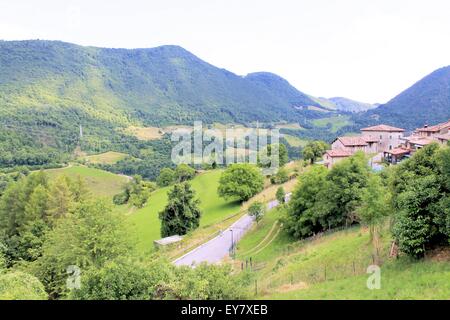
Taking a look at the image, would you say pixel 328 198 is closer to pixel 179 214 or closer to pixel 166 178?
pixel 179 214

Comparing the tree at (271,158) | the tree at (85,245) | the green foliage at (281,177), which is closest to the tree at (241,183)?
the green foliage at (281,177)

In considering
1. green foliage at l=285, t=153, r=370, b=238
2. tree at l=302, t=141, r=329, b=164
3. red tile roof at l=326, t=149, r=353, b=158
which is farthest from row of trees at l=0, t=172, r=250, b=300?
tree at l=302, t=141, r=329, b=164

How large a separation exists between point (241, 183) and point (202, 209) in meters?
8.28

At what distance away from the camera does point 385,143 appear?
76062 mm

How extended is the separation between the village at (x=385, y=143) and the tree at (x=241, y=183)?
486 inches

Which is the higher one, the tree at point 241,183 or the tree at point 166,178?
the tree at point 241,183

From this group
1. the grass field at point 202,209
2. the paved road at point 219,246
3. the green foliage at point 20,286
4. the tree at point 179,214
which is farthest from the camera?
the grass field at point 202,209

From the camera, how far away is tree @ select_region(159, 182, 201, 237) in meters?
47.2

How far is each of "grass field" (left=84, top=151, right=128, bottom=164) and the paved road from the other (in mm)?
123302

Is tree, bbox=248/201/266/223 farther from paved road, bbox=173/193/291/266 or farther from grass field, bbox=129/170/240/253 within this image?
grass field, bbox=129/170/240/253

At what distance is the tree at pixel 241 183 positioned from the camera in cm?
6103

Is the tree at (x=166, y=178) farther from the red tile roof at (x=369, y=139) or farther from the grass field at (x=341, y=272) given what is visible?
the grass field at (x=341, y=272)
